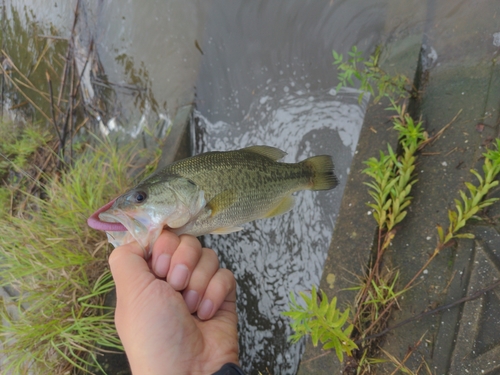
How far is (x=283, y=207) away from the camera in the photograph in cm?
222

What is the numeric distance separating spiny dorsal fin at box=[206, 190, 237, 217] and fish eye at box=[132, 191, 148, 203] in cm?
35

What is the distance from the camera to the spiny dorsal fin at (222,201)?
186cm

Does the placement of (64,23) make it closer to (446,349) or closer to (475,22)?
(475,22)

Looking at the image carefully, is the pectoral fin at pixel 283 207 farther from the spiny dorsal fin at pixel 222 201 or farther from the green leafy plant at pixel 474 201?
the green leafy plant at pixel 474 201

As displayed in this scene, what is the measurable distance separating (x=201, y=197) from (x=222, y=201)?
0.42 ft

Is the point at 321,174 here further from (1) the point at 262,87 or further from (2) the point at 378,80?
(1) the point at 262,87

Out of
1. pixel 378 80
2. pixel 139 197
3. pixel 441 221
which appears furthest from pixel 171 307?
pixel 378 80

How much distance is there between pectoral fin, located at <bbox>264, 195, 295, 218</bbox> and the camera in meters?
2.18

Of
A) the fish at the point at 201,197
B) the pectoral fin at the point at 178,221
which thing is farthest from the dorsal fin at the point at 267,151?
the pectoral fin at the point at 178,221

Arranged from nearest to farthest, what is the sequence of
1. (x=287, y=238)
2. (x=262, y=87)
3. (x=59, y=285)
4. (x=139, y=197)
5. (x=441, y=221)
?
(x=139, y=197) < (x=441, y=221) < (x=59, y=285) < (x=287, y=238) < (x=262, y=87)

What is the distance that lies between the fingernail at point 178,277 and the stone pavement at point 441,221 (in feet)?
4.35

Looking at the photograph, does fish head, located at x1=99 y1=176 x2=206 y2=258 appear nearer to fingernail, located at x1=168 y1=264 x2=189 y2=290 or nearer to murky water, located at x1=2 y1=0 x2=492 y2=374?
fingernail, located at x1=168 y1=264 x2=189 y2=290

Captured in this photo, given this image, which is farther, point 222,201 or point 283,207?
point 283,207

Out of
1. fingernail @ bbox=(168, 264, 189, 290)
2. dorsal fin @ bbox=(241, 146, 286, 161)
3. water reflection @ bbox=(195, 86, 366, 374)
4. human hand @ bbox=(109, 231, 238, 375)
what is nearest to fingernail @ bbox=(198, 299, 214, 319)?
human hand @ bbox=(109, 231, 238, 375)
